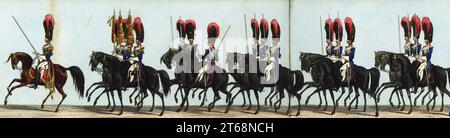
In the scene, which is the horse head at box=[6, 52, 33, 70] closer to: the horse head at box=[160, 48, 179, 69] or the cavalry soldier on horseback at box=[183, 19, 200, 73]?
the horse head at box=[160, 48, 179, 69]

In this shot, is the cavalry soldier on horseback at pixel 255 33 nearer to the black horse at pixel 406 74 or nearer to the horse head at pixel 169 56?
the horse head at pixel 169 56

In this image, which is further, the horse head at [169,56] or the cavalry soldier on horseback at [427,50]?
the cavalry soldier on horseback at [427,50]

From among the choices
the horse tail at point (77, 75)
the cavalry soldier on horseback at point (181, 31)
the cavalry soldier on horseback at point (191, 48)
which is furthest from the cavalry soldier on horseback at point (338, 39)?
the horse tail at point (77, 75)

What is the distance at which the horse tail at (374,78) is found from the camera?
13.4 meters

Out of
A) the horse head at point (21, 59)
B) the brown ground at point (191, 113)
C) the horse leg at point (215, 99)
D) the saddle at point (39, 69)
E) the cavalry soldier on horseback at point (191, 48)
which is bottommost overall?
the brown ground at point (191, 113)

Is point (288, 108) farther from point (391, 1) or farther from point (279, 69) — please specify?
point (391, 1)

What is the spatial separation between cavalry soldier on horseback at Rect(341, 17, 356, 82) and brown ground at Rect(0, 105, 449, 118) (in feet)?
1.72

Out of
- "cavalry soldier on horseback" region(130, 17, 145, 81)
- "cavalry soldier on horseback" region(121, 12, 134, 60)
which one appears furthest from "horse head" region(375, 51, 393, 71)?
"cavalry soldier on horseback" region(121, 12, 134, 60)

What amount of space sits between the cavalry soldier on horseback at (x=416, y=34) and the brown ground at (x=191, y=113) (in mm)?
846

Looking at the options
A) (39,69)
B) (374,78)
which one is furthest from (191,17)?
(374,78)

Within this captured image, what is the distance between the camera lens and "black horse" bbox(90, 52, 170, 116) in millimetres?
13266
